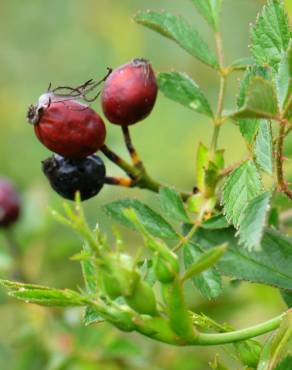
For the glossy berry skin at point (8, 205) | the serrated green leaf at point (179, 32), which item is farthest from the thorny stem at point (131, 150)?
the glossy berry skin at point (8, 205)

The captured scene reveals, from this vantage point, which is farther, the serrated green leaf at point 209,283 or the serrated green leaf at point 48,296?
the serrated green leaf at point 209,283

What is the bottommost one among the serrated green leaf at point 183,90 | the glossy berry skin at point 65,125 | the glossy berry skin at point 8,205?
the glossy berry skin at point 8,205

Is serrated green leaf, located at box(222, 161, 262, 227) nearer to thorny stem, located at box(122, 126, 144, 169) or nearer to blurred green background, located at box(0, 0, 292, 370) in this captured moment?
thorny stem, located at box(122, 126, 144, 169)

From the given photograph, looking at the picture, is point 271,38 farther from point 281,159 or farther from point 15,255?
point 15,255

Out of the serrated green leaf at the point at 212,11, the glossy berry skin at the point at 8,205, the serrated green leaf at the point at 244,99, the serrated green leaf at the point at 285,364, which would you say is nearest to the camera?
the serrated green leaf at the point at 285,364

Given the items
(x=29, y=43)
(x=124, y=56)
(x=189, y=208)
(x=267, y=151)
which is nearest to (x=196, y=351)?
(x=189, y=208)

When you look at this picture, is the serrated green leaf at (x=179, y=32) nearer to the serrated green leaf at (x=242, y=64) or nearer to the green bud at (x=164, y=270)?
the serrated green leaf at (x=242, y=64)

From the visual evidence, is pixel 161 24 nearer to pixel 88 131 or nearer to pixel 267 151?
pixel 88 131

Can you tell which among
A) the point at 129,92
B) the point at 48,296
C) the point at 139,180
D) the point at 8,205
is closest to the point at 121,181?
the point at 139,180
